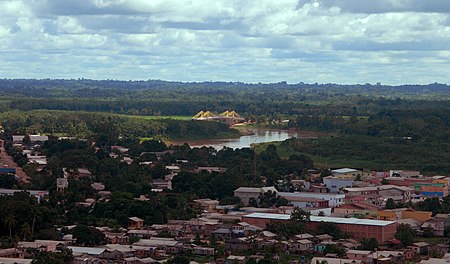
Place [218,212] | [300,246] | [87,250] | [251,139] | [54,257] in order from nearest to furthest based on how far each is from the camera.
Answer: [54,257] → [87,250] → [300,246] → [218,212] → [251,139]

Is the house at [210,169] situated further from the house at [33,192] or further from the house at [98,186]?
the house at [33,192]

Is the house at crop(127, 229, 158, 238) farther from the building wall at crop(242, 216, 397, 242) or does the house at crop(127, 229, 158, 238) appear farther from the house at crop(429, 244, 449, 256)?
the house at crop(429, 244, 449, 256)

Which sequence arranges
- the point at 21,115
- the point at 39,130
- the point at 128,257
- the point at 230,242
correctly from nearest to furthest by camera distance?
the point at 128,257 → the point at 230,242 → the point at 39,130 → the point at 21,115

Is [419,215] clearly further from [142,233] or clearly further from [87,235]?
[87,235]

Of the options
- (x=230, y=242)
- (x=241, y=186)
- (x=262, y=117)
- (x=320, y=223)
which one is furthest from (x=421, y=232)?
(x=262, y=117)

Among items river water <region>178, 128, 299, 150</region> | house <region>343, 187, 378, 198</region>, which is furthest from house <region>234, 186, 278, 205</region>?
river water <region>178, 128, 299, 150</region>

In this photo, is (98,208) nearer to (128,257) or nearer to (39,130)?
(128,257)

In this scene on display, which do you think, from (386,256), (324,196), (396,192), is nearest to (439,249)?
(386,256)
